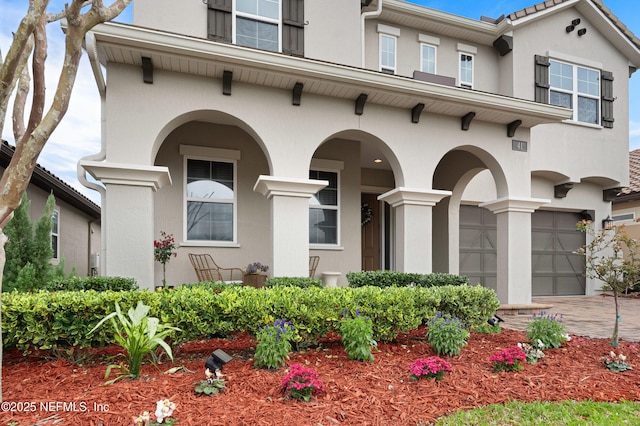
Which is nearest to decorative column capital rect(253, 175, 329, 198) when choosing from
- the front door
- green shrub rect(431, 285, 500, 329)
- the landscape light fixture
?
green shrub rect(431, 285, 500, 329)

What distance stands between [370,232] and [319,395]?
8.22m

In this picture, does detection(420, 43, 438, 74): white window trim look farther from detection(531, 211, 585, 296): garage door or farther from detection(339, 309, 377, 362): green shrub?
detection(339, 309, 377, 362): green shrub

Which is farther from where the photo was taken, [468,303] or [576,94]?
[576,94]

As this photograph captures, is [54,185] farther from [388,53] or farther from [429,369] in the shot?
[429,369]

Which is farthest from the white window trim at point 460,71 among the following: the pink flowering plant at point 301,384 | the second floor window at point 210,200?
the pink flowering plant at point 301,384

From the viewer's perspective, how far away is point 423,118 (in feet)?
23.9

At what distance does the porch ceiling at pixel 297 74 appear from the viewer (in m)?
5.34

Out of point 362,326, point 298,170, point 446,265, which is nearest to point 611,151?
point 446,265

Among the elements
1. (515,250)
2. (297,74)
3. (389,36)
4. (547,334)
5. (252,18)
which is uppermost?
(389,36)

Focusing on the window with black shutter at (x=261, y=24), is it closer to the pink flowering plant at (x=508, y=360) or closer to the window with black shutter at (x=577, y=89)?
the pink flowering plant at (x=508, y=360)

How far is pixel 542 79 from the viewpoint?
420 inches

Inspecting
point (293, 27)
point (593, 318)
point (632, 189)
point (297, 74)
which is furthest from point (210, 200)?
point (632, 189)

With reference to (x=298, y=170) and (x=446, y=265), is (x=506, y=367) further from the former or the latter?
(x=446, y=265)

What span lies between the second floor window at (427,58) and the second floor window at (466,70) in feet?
2.92
